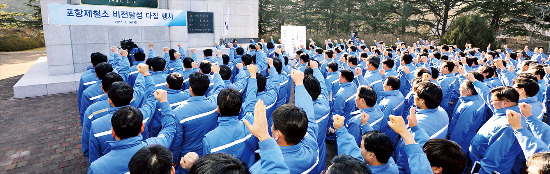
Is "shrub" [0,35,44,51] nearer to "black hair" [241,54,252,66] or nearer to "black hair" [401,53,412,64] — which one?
"black hair" [241,54,252,66]

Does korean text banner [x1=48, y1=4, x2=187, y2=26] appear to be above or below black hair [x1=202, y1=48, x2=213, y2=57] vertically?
above

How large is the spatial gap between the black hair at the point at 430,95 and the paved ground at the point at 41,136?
2057 millimetres

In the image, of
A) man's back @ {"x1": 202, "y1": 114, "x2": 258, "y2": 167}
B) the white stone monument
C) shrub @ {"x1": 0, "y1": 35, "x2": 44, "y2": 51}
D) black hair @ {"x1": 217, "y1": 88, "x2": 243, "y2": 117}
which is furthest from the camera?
shrub @ {"x1": 0, "y1": 35, "x2": 44, "y2": 51}

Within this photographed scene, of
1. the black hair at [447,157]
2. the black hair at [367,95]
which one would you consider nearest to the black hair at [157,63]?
the black hair at [367,95]

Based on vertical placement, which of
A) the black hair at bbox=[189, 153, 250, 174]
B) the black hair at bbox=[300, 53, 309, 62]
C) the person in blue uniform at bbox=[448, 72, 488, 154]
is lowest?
the person in blue uniform at bbox=[448, 72, 488, 154]

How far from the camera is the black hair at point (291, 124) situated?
74.8 inches

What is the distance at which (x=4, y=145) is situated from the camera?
4.94m

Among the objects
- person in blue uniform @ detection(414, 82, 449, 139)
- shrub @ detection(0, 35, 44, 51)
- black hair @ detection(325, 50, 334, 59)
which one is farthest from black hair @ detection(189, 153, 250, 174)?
shrub @ detection(0, 35, 44, 51)

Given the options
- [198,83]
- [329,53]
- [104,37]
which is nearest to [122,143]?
[198,83]

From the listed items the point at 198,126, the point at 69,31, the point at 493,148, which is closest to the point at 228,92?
the point at 198,126

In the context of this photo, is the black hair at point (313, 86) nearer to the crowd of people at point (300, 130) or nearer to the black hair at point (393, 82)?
the crowd of people at point (300, 130)

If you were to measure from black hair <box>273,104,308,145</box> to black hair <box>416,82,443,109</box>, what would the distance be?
1.75 m

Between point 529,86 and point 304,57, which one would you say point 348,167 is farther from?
point 304,57

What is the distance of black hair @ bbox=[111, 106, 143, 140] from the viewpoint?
215 cm
